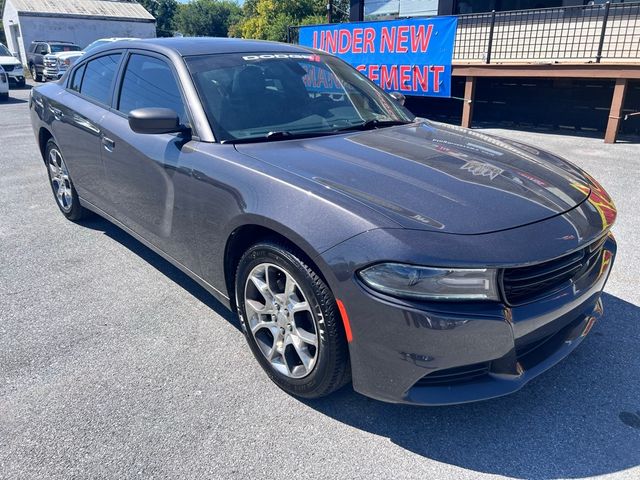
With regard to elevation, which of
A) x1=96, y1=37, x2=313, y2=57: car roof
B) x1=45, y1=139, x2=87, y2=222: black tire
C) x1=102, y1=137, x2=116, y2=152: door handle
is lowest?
x1=45, y1=139, x2=87, y2=222: black tire

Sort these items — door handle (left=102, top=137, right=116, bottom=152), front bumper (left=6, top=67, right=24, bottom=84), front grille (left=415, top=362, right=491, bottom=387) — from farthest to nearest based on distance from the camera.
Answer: front bumper (left=6, top=67, right=24, bottom=84) < door handle (left=102, top=137, right=116, bottom=152) < front grille (left=415, top=362, right=491, bottom=387)

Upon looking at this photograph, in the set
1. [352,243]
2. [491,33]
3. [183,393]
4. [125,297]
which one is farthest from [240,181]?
[491,33]

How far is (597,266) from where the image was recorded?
8.49 ft

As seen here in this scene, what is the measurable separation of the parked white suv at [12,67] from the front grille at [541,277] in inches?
844

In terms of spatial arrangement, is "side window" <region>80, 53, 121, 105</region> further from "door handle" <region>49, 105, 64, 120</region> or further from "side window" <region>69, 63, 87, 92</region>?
"door handle" <region>49, 105, 64, 120</region>

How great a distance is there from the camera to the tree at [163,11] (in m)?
63.4

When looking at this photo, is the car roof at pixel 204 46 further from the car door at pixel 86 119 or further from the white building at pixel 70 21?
the white building at pixel 70 21

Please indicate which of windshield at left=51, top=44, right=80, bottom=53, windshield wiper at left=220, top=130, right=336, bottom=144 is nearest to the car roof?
windshield wiper at left=220, top=130, right=336, bottom=144

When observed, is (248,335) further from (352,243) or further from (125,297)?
(125,297)

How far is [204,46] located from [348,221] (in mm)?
2035

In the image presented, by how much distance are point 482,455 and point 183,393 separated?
57.7 inches

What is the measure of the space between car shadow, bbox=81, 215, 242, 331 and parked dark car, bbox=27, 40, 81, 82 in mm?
18678

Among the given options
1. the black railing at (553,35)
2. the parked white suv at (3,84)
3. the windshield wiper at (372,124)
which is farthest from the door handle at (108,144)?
the parked white suv at (3,84)

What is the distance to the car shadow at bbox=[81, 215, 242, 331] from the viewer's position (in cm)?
345
